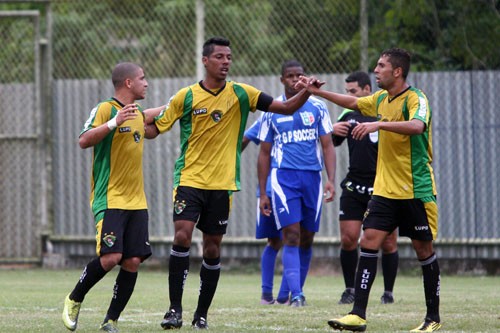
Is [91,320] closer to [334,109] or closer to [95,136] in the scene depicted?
[95,136]

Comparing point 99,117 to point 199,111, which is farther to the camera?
point 199,111

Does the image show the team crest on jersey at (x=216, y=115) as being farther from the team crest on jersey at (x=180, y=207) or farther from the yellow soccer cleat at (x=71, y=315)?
the yellow soccer cleat at (x=71, y=315)

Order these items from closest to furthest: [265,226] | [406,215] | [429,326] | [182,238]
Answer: [429,326]
[406,215]
[182,238]
[265,226]

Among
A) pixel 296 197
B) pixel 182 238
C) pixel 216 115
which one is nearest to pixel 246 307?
pixel 296 197

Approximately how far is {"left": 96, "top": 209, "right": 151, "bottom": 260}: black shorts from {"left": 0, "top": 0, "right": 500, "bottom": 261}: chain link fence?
23.8 feet

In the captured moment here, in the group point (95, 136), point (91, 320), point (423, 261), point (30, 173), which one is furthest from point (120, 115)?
point (30, 173)

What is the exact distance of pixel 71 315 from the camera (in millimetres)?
7734

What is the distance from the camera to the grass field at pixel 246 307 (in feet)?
27.1

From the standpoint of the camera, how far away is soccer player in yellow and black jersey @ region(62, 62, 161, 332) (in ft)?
25.5

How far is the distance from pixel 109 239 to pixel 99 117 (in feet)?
3.04

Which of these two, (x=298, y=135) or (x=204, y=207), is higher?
(x=298, y=135)

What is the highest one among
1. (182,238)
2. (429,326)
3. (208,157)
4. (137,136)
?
(137,136)

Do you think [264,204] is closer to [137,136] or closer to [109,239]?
[137,136]

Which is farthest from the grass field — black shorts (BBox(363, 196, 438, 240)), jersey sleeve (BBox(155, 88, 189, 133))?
jersey sleeve (BBox(155, 88, 189, 133))
